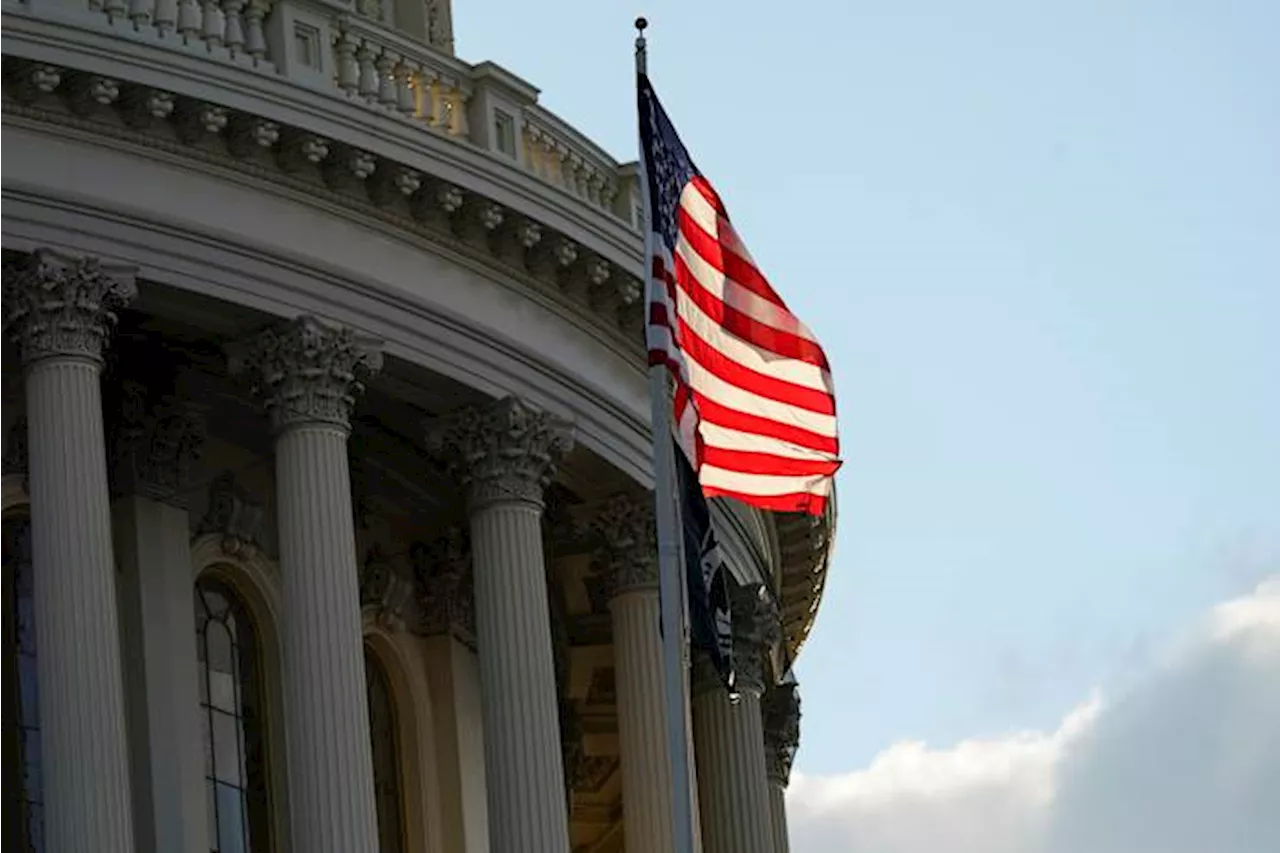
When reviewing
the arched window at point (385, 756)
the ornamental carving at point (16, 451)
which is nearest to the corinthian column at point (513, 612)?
the arched window at point (385, 756)

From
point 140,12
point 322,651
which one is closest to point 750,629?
point 322,651

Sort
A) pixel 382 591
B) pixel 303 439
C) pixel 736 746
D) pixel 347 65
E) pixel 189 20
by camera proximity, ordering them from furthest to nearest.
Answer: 1. pixel 736 746
2. pixel 382 591
3. pixel 347 65
4. pixel 189 20
5. pixel 303 439

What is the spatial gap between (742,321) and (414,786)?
537 inches

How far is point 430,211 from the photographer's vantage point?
137 feet

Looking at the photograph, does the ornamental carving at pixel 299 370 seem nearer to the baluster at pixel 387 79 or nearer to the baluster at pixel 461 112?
the baluster at pixel 387 79

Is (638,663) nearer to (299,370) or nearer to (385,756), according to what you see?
(385,756)

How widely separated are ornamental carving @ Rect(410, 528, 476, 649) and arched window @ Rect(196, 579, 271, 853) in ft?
10.1

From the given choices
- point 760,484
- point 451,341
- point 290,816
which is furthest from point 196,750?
point 760,484

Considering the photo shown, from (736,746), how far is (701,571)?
15932mm

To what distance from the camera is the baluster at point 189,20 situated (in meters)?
39.8

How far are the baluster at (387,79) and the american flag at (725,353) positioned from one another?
8.01 metres

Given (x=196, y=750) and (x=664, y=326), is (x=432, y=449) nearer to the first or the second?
(x=196, y=750)

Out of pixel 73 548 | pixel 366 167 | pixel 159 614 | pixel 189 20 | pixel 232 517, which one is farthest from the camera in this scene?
pixel 232 517

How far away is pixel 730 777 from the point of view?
1902 inches
